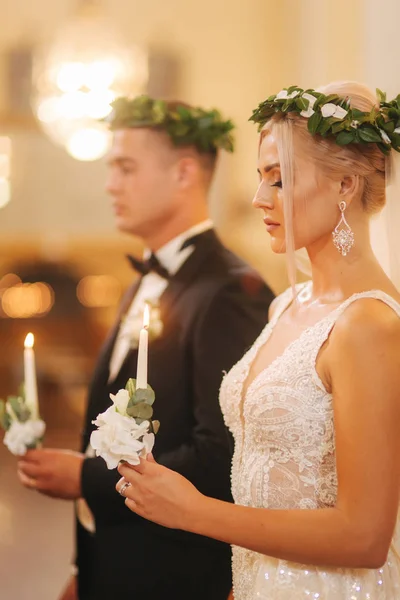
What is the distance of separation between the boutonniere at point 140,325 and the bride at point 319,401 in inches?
26.0

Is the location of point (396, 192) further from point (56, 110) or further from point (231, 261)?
point (56, 110)

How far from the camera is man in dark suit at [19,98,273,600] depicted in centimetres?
244

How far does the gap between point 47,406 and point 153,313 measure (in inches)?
258

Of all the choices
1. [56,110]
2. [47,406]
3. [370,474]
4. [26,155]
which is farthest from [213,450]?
[26,155]

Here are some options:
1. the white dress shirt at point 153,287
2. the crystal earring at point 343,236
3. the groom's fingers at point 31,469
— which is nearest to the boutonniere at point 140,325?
the white dress shirt at point 153,287

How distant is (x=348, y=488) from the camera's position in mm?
1489

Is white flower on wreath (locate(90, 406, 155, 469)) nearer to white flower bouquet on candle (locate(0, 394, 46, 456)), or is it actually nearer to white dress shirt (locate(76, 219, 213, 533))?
white flower bouquet on candle (locate(0, 394, 46, 456))

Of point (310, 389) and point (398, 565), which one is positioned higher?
point (310, 389)

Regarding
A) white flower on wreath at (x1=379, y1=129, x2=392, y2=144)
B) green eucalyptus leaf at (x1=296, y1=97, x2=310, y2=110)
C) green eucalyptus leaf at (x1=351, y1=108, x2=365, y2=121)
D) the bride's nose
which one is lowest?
the bride's nose

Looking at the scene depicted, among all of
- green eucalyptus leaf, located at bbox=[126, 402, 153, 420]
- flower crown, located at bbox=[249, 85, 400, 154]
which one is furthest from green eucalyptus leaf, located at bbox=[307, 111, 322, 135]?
green eucalyptus leaf, located at bbox=[126, 402, 153, 420]

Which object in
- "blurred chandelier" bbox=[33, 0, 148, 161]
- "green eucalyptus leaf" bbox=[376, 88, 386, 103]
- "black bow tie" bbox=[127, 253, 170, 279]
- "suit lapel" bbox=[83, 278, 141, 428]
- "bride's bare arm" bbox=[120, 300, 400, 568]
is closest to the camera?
"bride's bare arm" bbox=[120, 300, 400, 568]

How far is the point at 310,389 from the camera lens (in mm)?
1642

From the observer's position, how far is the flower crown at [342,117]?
5.57ft

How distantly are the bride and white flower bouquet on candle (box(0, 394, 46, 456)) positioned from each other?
748 mm
